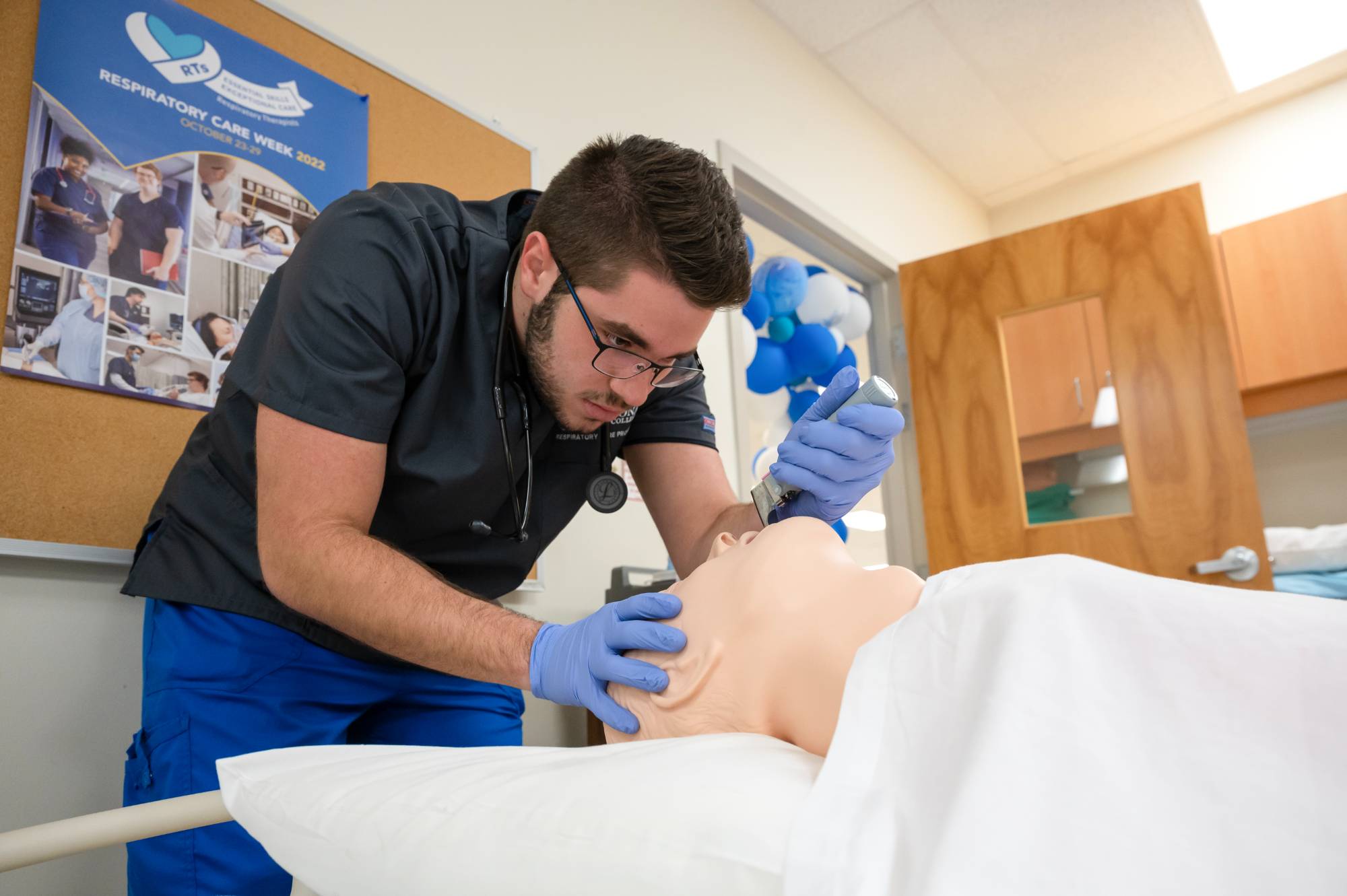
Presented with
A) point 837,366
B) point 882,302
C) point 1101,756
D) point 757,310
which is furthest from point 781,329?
point 1101,756

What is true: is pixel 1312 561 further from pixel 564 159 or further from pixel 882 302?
pixel 564 159

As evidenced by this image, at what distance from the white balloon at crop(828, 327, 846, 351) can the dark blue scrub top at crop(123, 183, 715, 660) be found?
1.64m

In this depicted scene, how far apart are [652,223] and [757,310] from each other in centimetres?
160

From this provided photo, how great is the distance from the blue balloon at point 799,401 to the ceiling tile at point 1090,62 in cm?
129

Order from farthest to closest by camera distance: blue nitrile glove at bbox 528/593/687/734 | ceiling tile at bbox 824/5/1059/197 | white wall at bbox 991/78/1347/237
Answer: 1. white wall at bbox 991/78/1347/237
2. ceiling tile at bbox 824/5/1059/197
3. blue nitrile glove at bbox 528/593/687/734

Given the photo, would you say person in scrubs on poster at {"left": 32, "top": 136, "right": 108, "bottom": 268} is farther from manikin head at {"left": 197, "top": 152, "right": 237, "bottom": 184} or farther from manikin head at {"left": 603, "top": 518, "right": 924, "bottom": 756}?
manikin head at {"left": 603, "top": 518, "right": 924, "bottom": 756}

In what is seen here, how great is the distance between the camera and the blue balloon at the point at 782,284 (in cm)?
271

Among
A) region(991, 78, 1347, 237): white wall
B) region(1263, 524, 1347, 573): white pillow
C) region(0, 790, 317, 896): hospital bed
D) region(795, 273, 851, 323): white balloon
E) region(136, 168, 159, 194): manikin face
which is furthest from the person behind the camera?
region(991, 78, 1347, 237): white wall

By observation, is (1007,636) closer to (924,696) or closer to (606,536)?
(924,696)

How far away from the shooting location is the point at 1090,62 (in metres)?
3.18

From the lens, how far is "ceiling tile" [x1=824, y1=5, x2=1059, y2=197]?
10.0 ft

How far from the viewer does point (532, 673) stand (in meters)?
0.96

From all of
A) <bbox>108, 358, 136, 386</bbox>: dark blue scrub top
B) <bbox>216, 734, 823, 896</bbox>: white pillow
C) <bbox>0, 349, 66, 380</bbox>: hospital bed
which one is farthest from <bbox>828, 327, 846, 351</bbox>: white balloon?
<bbox>216, 734, 823, 896</bbox>: white pillow

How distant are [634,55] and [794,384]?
1.10m
